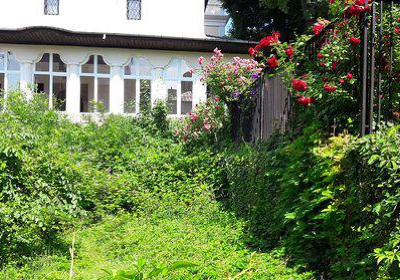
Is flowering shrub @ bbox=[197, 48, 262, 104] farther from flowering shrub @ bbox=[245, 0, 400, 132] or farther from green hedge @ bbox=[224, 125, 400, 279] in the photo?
flowering shrub @ bbox=[245, 0, 400, 132]

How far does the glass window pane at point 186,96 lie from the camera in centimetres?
1720

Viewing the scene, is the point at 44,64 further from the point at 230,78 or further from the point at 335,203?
the point at 335,203

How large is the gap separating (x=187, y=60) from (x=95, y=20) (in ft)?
12.5

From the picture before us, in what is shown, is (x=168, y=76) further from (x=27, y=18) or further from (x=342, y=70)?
(x=342, y=70)

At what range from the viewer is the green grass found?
516 centimetres

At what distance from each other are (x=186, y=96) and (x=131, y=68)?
7.23ft

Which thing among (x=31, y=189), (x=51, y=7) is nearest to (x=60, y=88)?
(x=51, y=7)

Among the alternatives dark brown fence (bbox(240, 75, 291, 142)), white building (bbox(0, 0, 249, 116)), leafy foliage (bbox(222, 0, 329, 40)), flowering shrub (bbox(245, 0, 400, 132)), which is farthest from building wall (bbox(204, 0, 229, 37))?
flowering shrub (bbox(245, 0, 400, 132))

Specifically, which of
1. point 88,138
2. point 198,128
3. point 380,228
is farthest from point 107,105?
point 380,228

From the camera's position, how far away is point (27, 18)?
1748 centimetres

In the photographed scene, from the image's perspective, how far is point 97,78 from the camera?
17016 mm

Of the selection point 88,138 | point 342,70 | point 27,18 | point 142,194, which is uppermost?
point 27,18

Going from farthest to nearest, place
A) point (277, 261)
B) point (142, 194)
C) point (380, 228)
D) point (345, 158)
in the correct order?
point (142, 194) → point (277, 261) → point (345, 158) → point (380, 228)

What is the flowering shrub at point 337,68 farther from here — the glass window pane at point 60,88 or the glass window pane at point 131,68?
the glass window pane at point 60,88
